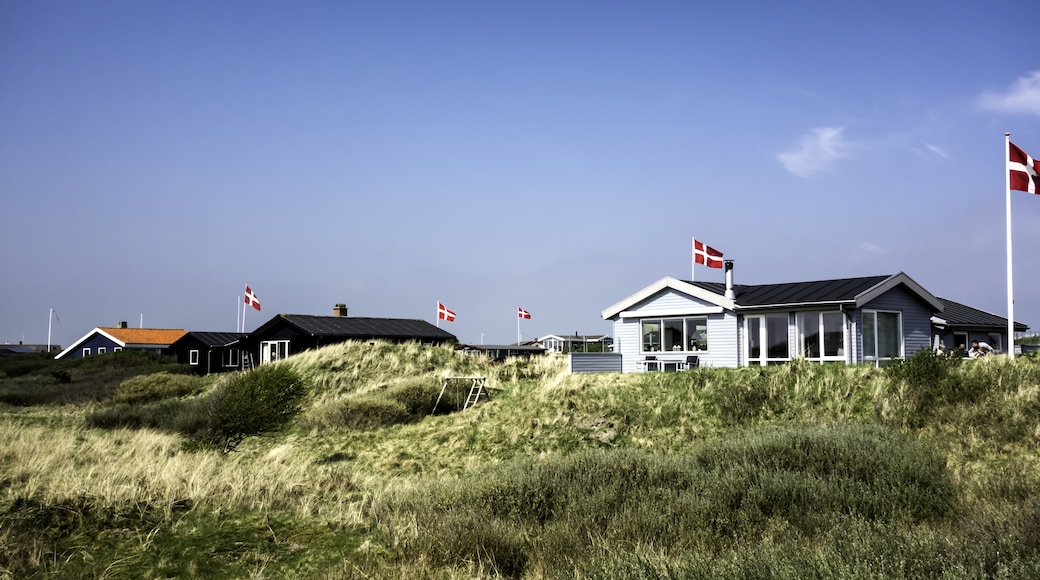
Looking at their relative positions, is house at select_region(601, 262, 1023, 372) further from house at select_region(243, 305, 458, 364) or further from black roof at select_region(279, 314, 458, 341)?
black roof at select_region(279, 314, 458, 341)

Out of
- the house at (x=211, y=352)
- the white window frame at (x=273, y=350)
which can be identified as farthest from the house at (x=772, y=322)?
the house at (x=211, y=352)

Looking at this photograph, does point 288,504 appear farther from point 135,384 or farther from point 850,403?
point 135,384

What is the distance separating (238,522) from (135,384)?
27957mm

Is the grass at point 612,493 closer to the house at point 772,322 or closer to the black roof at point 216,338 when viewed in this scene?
the house at point 772,322

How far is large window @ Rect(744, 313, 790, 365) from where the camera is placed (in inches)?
1103

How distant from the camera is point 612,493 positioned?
1077cm

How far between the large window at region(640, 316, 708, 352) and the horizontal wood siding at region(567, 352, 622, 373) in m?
1.38

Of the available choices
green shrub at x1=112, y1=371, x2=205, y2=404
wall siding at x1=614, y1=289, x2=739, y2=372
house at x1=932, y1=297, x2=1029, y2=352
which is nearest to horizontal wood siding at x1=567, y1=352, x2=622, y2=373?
wall siding at x1=614, y1=289, x2=739, y2=372

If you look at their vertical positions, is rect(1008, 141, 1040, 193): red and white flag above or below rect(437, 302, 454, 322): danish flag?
above

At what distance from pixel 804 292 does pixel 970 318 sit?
458 inches

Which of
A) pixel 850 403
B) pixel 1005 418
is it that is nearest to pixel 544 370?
pixel 850 403

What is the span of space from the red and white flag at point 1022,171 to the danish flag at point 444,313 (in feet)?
109

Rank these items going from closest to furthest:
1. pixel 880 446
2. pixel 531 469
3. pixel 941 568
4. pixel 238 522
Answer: pixel 941 568 < pixel 238 522 < pixel 880 446 < pixel 531 469

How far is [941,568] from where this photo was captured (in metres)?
5.87
